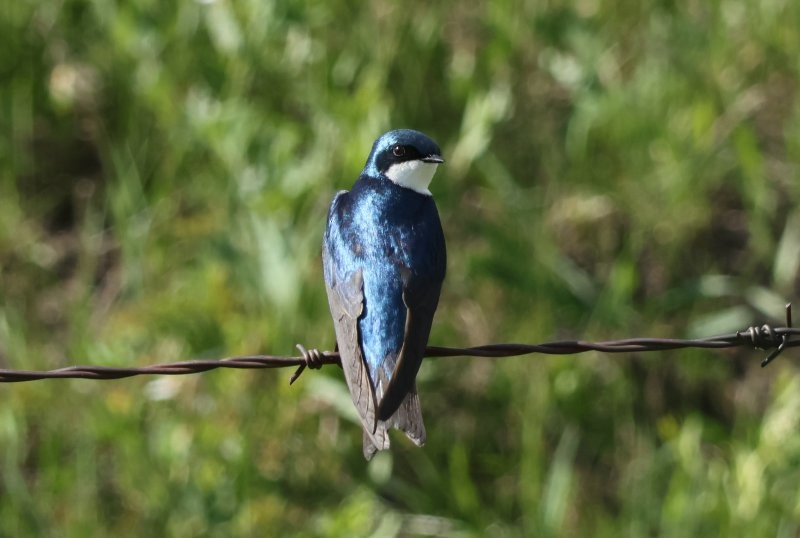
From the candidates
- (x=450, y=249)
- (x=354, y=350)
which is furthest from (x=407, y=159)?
(x=450, y=249)

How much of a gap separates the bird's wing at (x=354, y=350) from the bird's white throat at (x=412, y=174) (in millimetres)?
397

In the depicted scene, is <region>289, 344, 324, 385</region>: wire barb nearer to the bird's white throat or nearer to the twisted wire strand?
the twisted wire strand

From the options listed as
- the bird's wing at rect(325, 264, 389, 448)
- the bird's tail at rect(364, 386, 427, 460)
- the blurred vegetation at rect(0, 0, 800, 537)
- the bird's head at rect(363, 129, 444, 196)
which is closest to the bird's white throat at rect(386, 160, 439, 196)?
the bird's head at rect(363, 129, 444, 196)

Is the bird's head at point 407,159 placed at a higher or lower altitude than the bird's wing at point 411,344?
higher

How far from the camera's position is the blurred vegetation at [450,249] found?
3984mm

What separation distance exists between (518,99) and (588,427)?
1.25 metres

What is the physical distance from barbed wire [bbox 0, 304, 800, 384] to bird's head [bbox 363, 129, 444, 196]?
70 cm

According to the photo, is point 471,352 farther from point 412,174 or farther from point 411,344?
point 412,174

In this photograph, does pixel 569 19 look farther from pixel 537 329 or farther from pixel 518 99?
pixel 537 329

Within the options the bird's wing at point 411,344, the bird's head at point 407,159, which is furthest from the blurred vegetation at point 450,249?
the bird's wing at point 411,344

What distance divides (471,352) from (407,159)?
899 mm

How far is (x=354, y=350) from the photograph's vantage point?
2.85 m

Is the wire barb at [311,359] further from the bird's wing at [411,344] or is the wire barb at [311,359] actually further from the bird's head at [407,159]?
the bird's head at [407,159]

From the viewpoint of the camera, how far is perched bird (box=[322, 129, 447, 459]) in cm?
273
